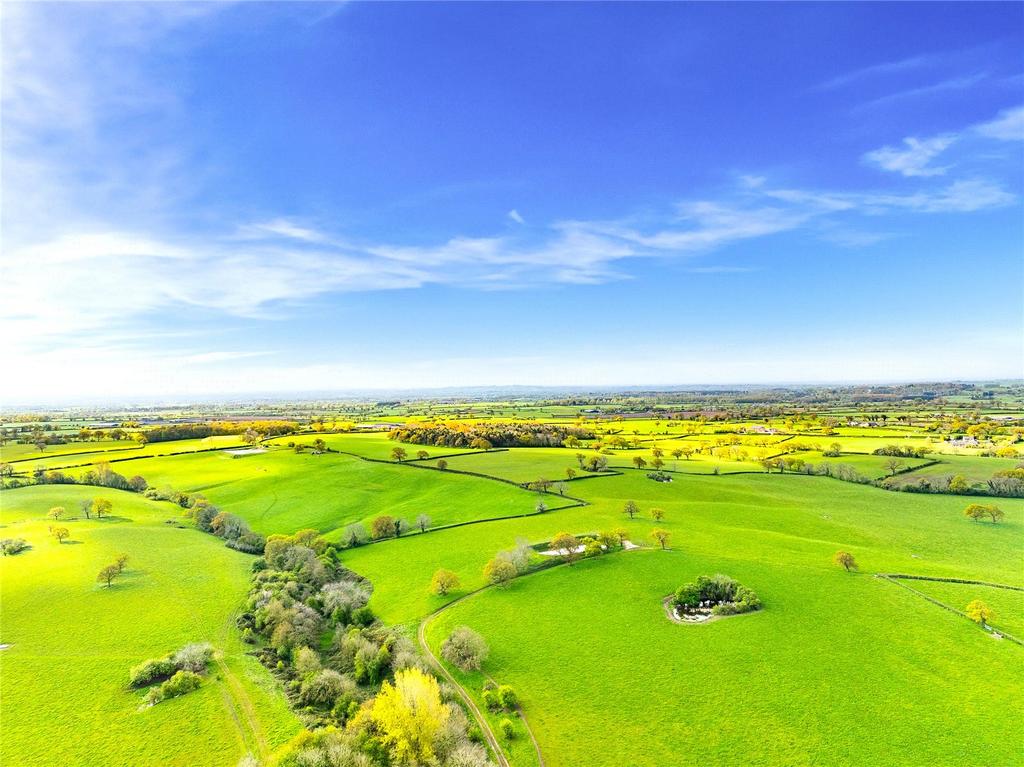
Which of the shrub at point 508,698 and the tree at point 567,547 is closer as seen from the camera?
the shrub at point 508,698

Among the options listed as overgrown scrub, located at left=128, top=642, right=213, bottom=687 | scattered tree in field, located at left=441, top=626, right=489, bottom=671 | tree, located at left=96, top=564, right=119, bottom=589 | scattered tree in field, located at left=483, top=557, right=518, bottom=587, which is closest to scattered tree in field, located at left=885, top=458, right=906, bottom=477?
scattered tree in field, located at left=483, top=557, right=518, bottom=587

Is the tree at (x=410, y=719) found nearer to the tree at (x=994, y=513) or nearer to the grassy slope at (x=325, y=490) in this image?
the grassy slope at (x=325, y=490)

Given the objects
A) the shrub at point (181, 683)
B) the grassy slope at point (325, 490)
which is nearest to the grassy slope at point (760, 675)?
the shrub at point (181, 683)

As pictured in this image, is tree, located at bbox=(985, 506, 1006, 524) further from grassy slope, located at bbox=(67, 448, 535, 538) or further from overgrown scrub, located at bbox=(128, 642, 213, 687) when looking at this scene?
overgrown scrub, located at bbox=(128, 642, 213, 687)

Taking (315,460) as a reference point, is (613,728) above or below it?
below

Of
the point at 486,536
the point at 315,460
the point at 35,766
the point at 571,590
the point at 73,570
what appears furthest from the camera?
the point at 315,460

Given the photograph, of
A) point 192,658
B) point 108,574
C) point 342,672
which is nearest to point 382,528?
point 342,672

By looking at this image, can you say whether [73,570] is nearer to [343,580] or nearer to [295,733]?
[343,580]

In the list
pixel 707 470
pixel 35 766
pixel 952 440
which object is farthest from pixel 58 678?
pixel 952 440
